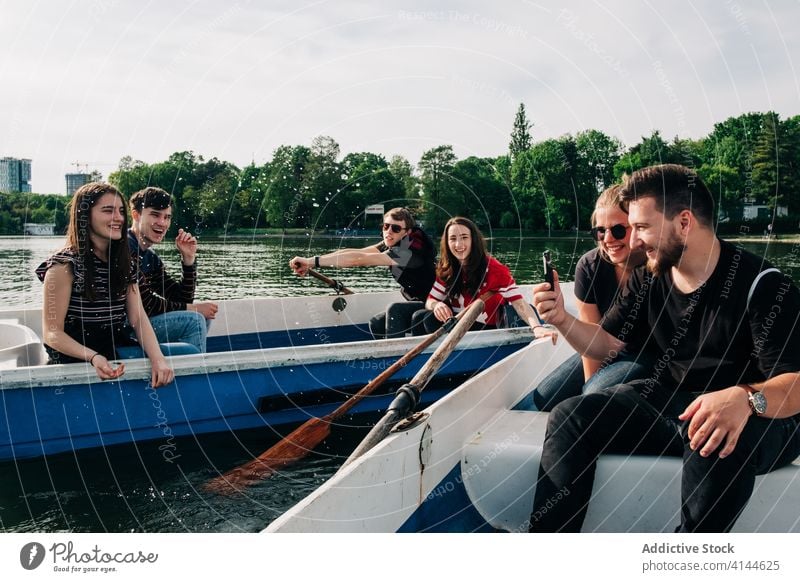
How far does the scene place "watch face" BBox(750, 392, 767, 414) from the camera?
94.4 inches

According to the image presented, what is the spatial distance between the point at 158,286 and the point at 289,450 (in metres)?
1.60

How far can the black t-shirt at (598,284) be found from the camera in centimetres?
367

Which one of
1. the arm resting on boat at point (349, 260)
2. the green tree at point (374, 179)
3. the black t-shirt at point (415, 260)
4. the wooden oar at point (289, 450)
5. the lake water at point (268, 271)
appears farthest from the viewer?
the lake water at point (268, 271)

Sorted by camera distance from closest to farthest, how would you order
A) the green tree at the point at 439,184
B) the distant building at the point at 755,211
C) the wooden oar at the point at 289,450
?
the wooden oar at the point at 289,450
the green tree at the point at 439,184
the distant building at the point at 755,211

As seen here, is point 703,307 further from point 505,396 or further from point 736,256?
point 505,396

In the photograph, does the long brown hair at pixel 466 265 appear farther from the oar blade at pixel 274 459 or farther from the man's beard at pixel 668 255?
the man's beard at pixel 668 255

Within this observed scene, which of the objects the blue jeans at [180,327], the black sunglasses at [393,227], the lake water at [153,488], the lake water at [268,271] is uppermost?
the black sunglasses at [393,227]

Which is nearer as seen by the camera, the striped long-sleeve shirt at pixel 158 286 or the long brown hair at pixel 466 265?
the striped long-sleeve shirt at pixel 158 286

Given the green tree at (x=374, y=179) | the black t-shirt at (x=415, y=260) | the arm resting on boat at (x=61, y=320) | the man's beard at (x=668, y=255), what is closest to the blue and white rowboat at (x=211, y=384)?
the arm resting on boat at (x=61, y=320)

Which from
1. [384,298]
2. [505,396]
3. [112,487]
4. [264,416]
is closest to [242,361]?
[264,416]

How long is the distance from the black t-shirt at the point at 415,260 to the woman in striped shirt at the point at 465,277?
1.62ft

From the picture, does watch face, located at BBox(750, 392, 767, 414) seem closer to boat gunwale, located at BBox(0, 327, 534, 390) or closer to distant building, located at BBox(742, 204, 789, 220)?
boat gunwale, located at BBox(0, 327, 534, 390)

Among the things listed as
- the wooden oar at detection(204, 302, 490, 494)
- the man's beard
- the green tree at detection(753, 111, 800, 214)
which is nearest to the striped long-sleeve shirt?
the wooden oar at detection(204, 302, 490, 494)

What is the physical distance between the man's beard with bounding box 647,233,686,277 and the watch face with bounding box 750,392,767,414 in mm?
565
